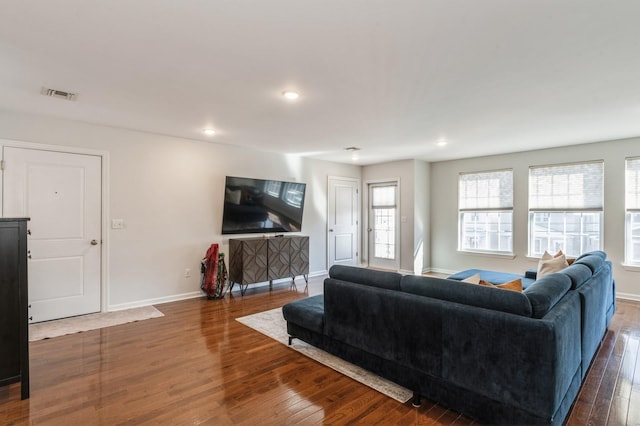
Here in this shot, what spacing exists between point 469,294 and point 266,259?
3787mm

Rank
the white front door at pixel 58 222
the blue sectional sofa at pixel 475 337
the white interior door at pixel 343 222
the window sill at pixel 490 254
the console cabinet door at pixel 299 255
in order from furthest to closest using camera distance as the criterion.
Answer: the white interior door at pixel 343 222 → the window sill at pixel 490 254 → the console cabinet door at pixel 299 255 → the white front door at pixel 58 222 → the blue sectional sofa at pixel 475 337

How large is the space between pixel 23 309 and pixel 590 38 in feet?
13.9

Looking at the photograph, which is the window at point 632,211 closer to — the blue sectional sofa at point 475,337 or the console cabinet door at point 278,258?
the blue sectional sofa at point 475,337

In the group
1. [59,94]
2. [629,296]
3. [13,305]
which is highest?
[59,94]

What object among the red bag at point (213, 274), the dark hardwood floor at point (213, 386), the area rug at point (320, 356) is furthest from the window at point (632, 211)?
the red bag at point (213, 274)

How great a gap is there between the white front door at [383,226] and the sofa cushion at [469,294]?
15.9 ft

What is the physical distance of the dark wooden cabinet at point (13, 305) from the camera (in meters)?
2.28

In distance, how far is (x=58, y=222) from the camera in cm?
397

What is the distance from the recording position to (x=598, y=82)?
2812 mm

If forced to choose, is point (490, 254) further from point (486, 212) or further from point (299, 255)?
point (299, 255)

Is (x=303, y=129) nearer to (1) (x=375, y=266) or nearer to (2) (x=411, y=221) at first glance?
(2) (x=411, y=221)

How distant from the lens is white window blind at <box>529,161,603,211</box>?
514cm

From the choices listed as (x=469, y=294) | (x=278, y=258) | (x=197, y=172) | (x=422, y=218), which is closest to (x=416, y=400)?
(x=469, y=294)

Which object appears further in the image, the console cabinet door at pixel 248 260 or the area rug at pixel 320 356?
the console cabinet door at pixel 248 260
